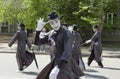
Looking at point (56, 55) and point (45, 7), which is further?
point (45, 7)

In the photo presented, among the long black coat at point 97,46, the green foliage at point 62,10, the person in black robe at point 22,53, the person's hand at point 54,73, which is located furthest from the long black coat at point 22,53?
the green foliage at point 62,10

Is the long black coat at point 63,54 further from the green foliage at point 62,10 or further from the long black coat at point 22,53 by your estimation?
the green foliage at point 62,10

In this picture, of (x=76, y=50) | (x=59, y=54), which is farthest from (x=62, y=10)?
(x=59, y=54)

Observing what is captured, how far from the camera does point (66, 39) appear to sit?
7918 mm

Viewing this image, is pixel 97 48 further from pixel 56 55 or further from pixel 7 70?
pixel 56 55

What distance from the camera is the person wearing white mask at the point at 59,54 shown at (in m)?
7.81

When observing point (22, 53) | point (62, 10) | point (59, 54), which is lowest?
point (62, 10)

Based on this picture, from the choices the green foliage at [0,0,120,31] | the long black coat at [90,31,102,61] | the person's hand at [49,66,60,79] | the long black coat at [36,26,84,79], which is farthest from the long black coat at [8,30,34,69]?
the green foliage at [0,0,120,31]

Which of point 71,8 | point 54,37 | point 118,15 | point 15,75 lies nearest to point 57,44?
point 54,37

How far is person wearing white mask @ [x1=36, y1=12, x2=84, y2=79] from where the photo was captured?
781 centimetres

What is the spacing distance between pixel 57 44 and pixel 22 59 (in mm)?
6693

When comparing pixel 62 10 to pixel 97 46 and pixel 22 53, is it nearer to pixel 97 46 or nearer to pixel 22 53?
pixel 97 46

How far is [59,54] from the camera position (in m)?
8.03

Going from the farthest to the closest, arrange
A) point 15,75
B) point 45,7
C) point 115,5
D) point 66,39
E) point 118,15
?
point 118,15, point 115,5, point 45,7, point 15,75, point 66,39
